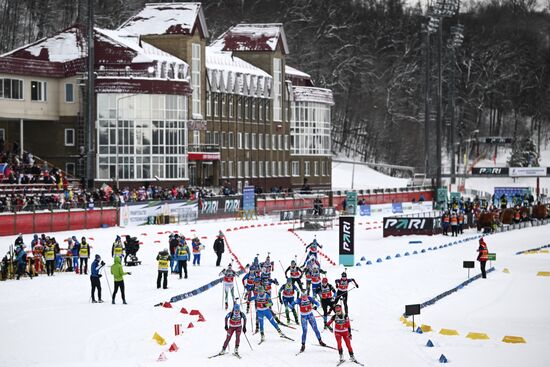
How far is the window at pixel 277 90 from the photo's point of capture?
104 metres

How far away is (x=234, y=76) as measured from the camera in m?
95.7

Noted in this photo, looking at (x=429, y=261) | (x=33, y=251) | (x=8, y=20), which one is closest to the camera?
(x=33, y=251)

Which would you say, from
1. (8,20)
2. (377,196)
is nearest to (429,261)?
(377,196)

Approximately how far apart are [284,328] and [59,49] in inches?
2062

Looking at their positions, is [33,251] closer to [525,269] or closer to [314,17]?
[525,269]

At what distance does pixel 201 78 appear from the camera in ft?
293

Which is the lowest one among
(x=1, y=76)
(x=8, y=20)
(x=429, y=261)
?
(x=429, y=261)

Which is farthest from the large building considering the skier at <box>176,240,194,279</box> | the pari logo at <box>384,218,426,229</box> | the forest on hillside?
the skier at <box>176,240,194,279</box>

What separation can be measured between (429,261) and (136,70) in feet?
112

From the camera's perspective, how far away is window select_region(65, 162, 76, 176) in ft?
250

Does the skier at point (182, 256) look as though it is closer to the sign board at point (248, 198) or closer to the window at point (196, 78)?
the sign board at point (248, 198)

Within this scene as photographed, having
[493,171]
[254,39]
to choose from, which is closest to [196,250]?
[254,39]

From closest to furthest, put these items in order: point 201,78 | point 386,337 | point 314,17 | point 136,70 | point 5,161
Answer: point 386,337 < point 5,161 < point 136,70 < point 201,78 < point 314,17

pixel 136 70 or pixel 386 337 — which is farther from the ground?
pixel 136 70
